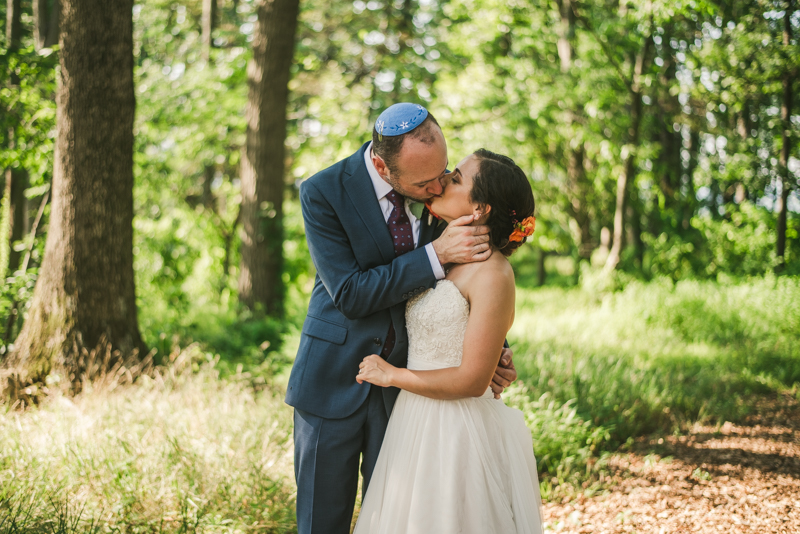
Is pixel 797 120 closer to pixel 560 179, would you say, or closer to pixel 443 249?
pixel 560 179

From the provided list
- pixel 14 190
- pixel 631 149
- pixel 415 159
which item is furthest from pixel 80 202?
pixel 631 149

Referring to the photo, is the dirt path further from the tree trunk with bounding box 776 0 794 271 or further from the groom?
the tree trunk with bounding box 776 0 794 271

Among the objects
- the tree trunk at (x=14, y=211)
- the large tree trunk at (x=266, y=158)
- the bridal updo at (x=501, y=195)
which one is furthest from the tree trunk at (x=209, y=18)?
the bridal updo at (x=501, y=195)

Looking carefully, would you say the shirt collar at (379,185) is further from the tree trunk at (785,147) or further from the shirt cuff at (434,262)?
the tree trunk at (785,147)

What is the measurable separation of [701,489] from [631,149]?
5482mm

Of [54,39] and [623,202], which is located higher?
[54,39]

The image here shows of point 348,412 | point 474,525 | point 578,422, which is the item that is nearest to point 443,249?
point 348,412

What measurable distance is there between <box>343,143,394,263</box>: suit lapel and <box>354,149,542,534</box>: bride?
22cm

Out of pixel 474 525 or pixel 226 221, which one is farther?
pixel 226 221

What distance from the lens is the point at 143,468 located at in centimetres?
297

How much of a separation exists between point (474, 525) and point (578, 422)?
233 centimetres

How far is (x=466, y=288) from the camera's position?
79.3 inches

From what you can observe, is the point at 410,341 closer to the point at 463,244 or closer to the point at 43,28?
the point at 463,244

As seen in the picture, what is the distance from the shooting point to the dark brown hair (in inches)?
76.3
